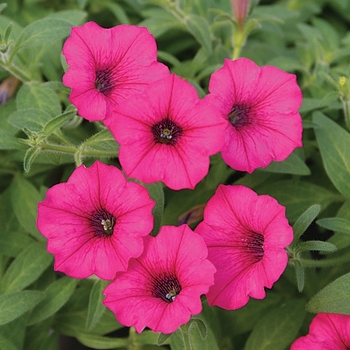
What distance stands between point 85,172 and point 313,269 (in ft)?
1.90

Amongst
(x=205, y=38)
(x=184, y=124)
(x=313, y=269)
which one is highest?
(x=184, y=124)

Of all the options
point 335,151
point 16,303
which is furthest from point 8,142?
point 335,151

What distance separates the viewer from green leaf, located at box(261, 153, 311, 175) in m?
1.09

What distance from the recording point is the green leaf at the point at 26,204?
47.1 inches

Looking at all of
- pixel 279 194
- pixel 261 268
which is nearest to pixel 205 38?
pixel 279 194

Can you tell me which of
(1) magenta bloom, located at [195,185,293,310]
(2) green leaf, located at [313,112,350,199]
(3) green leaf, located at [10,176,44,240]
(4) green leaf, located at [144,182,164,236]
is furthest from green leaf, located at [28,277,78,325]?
(2) green leaf, located at [313,112,350,199]

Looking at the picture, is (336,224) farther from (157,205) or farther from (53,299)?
(53,299)

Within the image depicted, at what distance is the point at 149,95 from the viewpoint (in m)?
0.82

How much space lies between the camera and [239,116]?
966 mm

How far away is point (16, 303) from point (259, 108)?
0.57 m

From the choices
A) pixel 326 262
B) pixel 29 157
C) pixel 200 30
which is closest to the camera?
pixel 29 157

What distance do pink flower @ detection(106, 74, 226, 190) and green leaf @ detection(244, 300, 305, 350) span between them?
1.43ft

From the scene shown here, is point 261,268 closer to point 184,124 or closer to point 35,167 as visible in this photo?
point 184,124

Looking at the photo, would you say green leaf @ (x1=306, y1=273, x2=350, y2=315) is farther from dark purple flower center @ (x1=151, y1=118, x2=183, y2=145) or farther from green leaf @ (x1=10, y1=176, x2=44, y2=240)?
green leaf @ (x1=10, y1=176, x2=44, y2=240)
